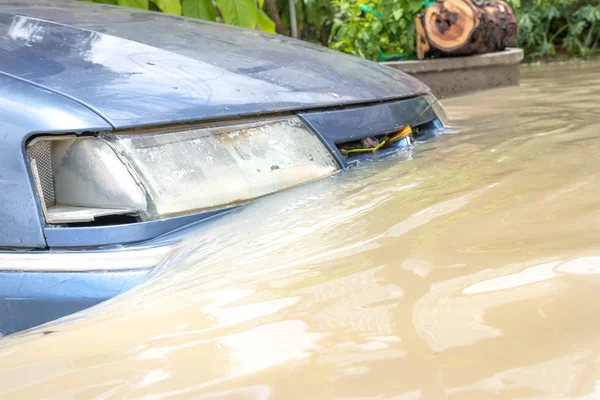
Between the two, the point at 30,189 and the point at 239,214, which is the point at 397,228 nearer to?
the point at 239,214

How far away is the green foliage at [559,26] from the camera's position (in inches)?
530

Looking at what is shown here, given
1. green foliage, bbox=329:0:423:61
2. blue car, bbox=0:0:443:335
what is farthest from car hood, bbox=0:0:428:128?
green foliage, bbox=329:0:423:61

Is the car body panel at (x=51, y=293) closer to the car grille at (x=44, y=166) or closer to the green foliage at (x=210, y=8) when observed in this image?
the car grille at (x=44, y=166)

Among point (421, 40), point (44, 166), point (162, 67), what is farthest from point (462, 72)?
point (44, 166)

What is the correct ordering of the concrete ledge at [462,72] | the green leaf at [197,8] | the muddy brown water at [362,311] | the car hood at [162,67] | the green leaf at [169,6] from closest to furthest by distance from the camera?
the muddy brown water at [362,311] < the car hood at [162,67] < the green leaf at [169,6] < the green leaf at [197,8] < the concrete ledge at [462,72]

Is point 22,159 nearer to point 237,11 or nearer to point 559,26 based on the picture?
point 237,11

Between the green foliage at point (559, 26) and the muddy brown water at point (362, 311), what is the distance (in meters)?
13.3

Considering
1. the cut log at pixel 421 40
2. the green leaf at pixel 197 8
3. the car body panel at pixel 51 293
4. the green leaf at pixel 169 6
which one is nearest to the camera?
the car body panel at pixel 51 293

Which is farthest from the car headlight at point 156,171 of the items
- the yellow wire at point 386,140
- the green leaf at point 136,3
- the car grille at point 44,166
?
the green leaf at point 136,3

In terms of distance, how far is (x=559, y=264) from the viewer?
0.88 metres

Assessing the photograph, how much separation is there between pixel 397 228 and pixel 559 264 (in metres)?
0.37

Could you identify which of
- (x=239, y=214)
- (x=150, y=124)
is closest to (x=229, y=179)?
(x=239, y=214)

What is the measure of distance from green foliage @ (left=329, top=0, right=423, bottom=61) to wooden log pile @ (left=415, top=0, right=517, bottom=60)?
368 mm

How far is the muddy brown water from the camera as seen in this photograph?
628mm
